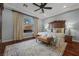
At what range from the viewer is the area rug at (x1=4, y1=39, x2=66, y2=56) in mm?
1887

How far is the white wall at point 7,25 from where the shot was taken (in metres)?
1.84

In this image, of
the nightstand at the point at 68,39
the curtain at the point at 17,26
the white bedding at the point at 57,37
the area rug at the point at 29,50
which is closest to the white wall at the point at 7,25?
the curtain at the point at 17,26

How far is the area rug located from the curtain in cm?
18

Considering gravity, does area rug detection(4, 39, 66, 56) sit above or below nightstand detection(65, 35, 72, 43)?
below

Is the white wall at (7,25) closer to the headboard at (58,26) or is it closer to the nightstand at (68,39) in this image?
the headboard at (58,26)

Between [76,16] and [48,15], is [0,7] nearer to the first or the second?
[48,15]

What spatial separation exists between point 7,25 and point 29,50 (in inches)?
29.2

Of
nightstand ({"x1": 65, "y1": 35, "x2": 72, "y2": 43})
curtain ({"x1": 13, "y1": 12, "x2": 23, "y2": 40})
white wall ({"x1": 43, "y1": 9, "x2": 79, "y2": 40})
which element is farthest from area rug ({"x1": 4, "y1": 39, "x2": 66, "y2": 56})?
white wall ({"x1": 43, "y1": 9, "x2": 79, "y2": 40})

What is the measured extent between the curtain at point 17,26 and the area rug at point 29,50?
0.18 m

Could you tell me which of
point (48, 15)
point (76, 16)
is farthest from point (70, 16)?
point (48, 15)

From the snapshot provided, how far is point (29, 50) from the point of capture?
1908 millimetres

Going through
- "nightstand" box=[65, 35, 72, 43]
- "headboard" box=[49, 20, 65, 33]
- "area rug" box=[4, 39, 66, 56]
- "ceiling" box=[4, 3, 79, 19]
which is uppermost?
"ceiling" box=[4, 3, 79, 19]

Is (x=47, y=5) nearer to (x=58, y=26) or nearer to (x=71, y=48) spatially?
(x=58, y=26)

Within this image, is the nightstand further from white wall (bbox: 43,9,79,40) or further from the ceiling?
the ceiling
